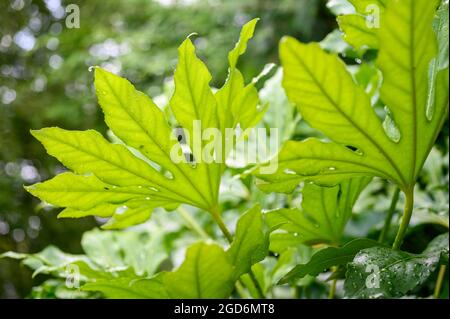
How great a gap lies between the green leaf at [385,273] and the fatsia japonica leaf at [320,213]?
A: 0.40ft

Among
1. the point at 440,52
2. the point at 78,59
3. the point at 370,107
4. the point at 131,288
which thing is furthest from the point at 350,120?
the point at 78,59

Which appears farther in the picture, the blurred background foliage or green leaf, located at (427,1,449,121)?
the blurred background foliage

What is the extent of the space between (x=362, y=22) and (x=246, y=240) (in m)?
0.27

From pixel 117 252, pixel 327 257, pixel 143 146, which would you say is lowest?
pixel 117 252

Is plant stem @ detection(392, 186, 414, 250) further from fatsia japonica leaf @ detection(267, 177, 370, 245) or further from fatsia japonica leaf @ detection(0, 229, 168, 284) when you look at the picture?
fatsia japonica leaf @ detection(0, 229, 168, 284)

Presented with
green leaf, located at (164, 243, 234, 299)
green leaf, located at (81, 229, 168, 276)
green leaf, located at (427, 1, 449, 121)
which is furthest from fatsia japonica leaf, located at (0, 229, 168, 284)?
green leaf, located at (427, 1, 449, 121)

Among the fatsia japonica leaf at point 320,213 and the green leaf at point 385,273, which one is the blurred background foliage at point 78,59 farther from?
the green leaf at point 385,273

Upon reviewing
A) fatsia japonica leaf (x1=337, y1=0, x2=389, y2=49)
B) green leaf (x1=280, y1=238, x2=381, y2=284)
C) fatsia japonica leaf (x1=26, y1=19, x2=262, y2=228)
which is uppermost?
fatsia japonica leaf (x1=337, y1=0, x2=389, y2=49)

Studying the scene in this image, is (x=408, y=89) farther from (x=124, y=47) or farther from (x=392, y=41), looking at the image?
(x=124, y=47)

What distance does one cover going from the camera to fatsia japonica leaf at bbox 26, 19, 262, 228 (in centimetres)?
49

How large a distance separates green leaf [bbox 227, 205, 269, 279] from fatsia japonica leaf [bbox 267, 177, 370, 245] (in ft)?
0.33

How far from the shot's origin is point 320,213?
0.61 m

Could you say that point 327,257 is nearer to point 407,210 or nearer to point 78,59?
point 407,210
